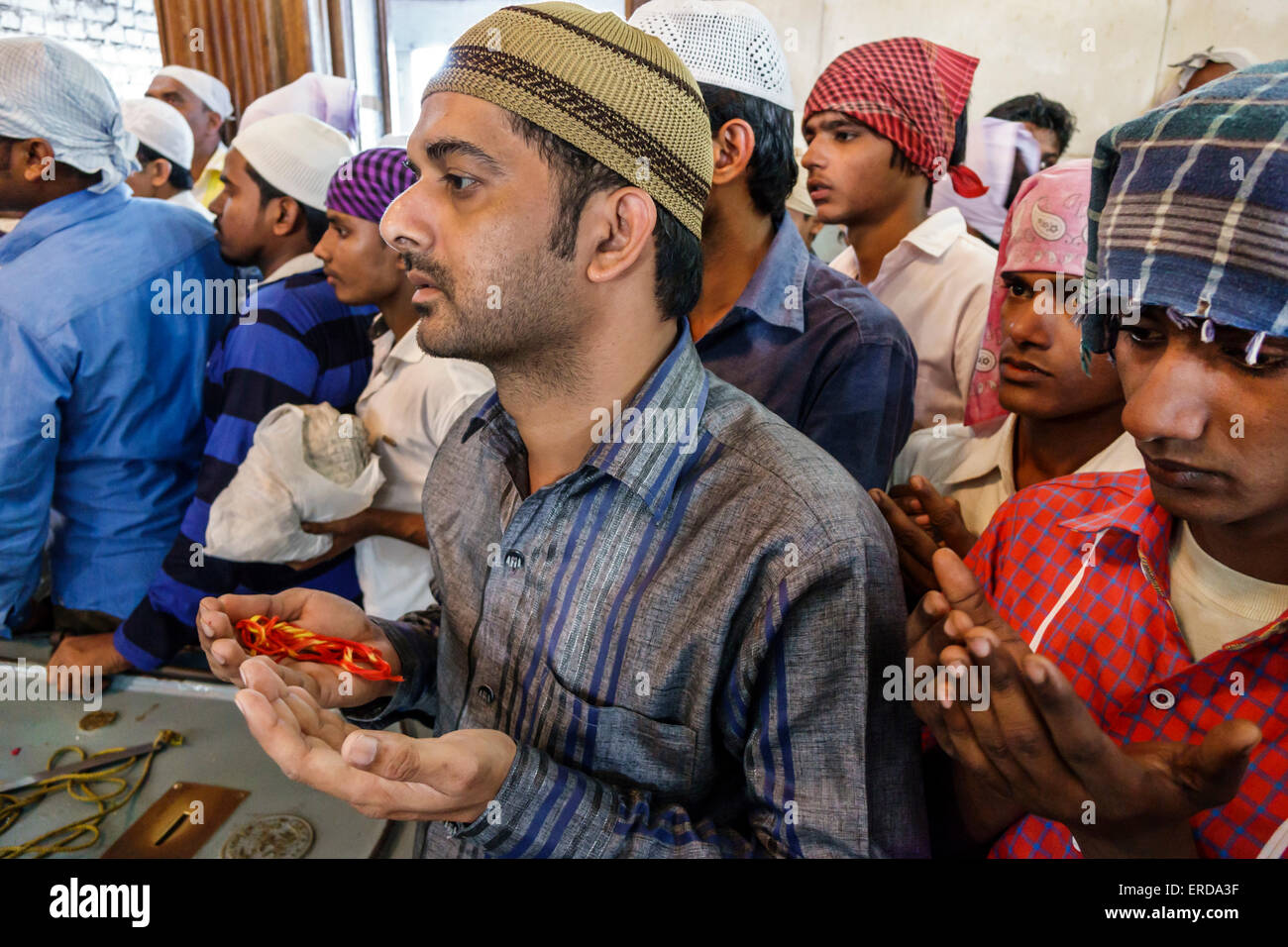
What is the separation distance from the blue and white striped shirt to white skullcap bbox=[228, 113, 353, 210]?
1778 mm

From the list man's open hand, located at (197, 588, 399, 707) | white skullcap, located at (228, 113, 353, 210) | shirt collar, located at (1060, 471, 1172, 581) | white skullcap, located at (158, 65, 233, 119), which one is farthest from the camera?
white skullcap, located at (158, 65, 233, 119)

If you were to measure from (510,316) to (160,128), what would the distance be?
3.61 metres

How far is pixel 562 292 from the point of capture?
3.73 feet

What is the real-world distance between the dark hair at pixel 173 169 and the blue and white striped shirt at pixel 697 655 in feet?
12.0

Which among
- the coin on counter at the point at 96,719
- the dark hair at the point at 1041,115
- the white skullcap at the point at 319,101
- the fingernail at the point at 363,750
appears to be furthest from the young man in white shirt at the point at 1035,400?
the white skullcap at the point at 319,101

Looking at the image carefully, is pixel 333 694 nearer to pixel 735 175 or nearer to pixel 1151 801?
pixel 1151 801

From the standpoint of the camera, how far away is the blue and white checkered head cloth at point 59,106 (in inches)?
86.4

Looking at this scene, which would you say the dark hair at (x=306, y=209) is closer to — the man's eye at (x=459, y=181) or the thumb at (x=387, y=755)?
the man's eye at (x=459, y=181)

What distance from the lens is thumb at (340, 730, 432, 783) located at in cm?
78

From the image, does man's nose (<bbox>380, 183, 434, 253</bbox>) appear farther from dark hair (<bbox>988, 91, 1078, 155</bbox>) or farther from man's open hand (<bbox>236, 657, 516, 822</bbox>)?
dark hair (<bbox>988, 91, 1078, 155</bbox>)

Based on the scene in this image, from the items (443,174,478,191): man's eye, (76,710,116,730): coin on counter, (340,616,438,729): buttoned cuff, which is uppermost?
(443,174,478,191): man's eye

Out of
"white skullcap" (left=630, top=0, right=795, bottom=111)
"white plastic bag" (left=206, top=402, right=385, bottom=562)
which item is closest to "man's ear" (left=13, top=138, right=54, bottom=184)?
"white plastic bag" (left=206, top=402, right=385, bottom=562)

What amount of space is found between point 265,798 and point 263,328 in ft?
3.75

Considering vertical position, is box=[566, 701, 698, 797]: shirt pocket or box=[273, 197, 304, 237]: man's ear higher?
box=[273, 197, 304, 237]: man's ear
